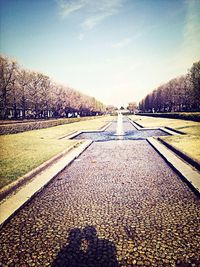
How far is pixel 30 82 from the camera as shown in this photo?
52281 millimetres

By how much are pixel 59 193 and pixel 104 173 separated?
6.81 ft

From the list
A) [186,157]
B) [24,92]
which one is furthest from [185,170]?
[24,92]

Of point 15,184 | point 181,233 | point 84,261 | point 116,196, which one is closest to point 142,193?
point 116,196

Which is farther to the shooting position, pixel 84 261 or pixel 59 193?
pixel 59 193

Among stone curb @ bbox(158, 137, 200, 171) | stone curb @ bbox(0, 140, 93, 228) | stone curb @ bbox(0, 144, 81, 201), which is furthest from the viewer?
stone curb @ bbox(158, 137, 200, 171)

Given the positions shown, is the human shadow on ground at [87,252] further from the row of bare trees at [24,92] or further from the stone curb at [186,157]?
the row of bare trees at [24,92]

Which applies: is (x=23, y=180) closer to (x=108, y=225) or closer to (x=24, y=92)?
(x=108, y=225)

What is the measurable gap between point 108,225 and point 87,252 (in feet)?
2.75

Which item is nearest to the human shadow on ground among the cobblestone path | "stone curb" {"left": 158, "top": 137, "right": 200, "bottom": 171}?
the cobblestone path

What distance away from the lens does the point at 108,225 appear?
13.0 feet

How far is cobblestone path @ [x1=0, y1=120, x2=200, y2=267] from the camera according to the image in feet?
10.1

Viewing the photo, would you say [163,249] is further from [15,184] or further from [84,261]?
[15,184]

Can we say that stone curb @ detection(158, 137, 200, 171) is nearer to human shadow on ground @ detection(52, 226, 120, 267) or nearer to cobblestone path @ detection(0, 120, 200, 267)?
cobblestone path @ detection(0, 120, 200, 267)

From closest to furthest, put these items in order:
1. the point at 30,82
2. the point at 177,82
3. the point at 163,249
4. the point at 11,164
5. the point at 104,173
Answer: the point at 163,249 < the point at 104,173 < the point at 11,164 < the point at 30,82 < the point at 177,82
